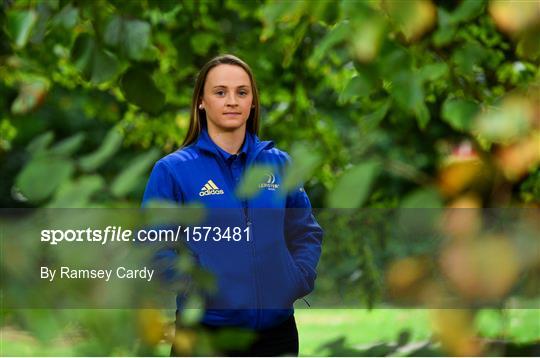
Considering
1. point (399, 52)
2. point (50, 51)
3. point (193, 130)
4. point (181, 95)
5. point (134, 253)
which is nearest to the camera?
point (134, 253)

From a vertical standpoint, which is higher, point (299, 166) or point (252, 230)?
point (252, 230)

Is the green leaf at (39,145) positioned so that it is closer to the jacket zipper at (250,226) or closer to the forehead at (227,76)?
the jacket zipper at (250,226)

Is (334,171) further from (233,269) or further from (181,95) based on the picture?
(233,269)

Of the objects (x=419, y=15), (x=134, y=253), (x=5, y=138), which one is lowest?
(x=134, y=253)

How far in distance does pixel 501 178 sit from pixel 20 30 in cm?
115

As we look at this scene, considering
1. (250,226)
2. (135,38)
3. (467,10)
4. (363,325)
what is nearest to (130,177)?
(467,10)

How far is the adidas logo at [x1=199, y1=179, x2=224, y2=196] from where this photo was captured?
2.29 meters

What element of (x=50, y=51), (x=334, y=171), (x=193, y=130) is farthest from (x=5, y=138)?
(x=193, y=130)

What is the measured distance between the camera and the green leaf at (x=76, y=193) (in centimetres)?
89

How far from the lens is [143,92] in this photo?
2.11 metres

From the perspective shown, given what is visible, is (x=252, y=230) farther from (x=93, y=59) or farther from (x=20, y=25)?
(x=20, y=25)

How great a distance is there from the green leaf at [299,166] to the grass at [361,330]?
6.5 inches

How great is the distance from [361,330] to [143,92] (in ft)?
19.6

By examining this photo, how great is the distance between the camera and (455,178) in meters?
0.96
